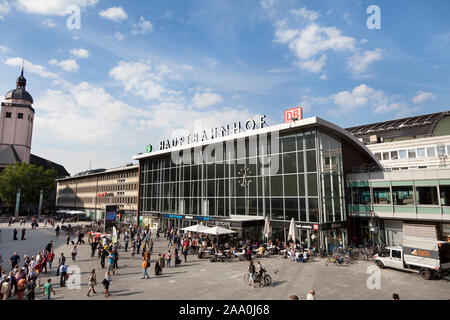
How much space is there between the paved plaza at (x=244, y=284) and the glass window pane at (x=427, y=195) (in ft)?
28.3

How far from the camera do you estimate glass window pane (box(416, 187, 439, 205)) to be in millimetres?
25031

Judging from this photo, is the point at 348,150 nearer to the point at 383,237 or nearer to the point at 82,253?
the point at 383,237

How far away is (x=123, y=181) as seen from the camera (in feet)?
221

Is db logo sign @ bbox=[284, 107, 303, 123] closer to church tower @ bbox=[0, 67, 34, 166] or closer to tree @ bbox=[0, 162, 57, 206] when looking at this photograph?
tree @ bbox=[0, 162, 57, 206]

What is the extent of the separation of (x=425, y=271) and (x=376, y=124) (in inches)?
2043

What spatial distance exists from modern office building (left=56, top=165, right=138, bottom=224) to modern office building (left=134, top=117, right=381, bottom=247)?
910 inches

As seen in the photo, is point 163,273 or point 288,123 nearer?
point 163,273

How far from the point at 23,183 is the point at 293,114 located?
290 ft

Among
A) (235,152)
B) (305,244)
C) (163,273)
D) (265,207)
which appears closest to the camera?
(163,273)

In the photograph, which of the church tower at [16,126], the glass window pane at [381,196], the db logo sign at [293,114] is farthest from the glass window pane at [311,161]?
the church tower at [16,126]

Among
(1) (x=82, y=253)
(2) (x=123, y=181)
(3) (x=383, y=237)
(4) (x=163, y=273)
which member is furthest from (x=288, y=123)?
(2) (x=123, y=181)

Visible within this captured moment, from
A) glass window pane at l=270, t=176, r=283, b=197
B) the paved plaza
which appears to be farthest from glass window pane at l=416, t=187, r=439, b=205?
glass window pane at l=270, t=176, r=283, b=197
